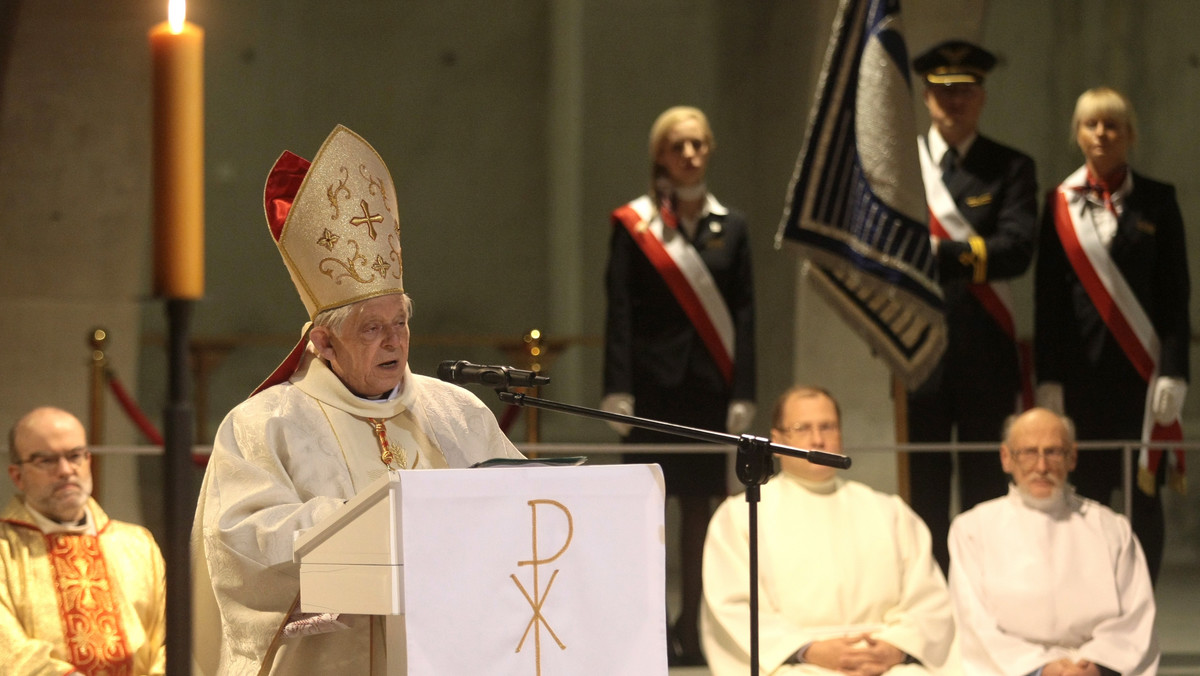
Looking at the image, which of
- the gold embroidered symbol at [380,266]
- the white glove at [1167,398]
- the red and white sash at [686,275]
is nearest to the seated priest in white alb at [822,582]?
the red and white sash at [686,275]

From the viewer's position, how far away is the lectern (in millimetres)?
2291

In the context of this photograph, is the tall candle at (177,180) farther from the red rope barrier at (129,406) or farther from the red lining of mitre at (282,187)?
the red rope barrier at (129,406)

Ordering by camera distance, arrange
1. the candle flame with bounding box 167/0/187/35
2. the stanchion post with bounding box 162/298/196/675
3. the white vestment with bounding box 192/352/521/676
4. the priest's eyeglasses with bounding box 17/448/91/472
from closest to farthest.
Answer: the stanchion post with bounding box 162/298/196/675 < the candle flame with bounding box 167/0/187/35 < the white vestment with bounding box 192/352/521/676 < the priest's eyeglasses with bounding box 17/448/91/472

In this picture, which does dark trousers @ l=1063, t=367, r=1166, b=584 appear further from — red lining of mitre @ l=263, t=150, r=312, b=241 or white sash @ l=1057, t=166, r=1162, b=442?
red lining of mitre @ l=263, t=150, r=312, b=241

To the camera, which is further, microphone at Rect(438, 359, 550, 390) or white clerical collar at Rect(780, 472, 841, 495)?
white clerical collar at Rect(780, 472, 841, 495)

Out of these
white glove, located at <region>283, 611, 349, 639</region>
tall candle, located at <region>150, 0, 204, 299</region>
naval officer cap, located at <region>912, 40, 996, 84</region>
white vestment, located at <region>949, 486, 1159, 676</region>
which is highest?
naval officer cap, located at <region>912, 40, 996, 84</region>

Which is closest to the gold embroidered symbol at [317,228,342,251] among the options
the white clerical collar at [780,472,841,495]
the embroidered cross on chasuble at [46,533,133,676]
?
Answer: the embroidered cross on chasuble at [46,533,133,676]

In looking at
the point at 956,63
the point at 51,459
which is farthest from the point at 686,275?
the point at 51,459

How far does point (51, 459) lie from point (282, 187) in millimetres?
1572

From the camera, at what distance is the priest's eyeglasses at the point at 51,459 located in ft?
13.7

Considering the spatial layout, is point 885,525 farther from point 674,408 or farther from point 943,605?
point 674,408

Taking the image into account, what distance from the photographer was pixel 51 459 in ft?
13.8

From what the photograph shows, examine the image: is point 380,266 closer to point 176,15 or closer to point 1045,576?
point 176,15

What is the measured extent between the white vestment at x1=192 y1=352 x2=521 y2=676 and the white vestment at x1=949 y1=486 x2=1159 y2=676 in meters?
2.00
